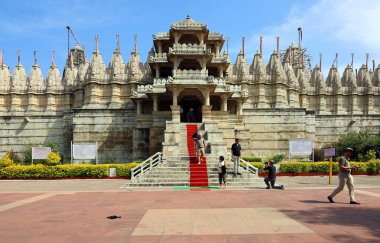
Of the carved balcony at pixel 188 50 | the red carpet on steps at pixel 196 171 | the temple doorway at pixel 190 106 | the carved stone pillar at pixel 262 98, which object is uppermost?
the carved balcony at pixel 188 50

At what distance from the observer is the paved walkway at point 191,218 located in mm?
7258

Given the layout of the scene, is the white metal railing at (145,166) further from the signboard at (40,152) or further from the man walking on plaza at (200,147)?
the signboard at (40,152)

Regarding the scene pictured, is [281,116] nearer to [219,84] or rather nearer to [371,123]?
[219,84]

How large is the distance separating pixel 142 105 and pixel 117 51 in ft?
34.2

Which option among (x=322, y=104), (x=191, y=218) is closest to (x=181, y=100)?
(x=322, y=104)

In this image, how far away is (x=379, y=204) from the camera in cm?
1134

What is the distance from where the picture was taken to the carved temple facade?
3045 cm

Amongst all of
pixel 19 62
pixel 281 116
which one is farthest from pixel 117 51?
pixel 281 116

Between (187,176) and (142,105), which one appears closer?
(187,176)

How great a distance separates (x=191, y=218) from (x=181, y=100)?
24808 mm

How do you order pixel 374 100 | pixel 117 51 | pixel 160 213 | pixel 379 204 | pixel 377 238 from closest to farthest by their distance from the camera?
1. pixel 377 238
2. pixel 160 213
3. pixel 379 204
4. pixel 117 51
5. pixel 374 100

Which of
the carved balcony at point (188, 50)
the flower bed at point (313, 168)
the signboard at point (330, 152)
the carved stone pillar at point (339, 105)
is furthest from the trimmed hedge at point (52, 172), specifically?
the carved stone pillar at point (339, 105)

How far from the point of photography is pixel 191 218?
909cm

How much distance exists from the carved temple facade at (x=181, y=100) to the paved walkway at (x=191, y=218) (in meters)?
13.5
